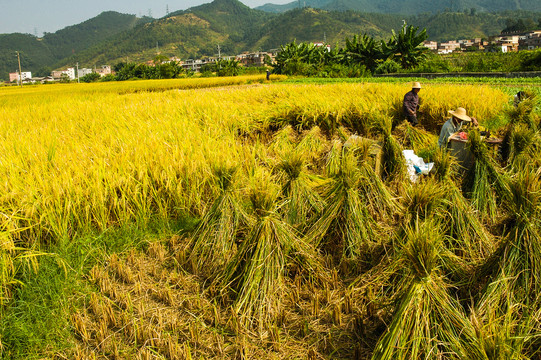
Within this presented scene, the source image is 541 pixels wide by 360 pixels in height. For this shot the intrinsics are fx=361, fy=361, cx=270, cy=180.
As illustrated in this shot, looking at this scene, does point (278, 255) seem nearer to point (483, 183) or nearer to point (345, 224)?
point (345, 224)

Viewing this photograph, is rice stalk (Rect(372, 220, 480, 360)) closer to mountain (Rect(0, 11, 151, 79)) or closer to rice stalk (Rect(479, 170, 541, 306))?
rice stalk (Rect(479, 170, 541, 306))

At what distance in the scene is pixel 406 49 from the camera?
2027 centimetres

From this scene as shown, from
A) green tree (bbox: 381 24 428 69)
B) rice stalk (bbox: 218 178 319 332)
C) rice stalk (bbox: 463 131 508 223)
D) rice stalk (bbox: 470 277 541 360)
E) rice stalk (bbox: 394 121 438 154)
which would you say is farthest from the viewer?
green tree (bbox: 381 24 428 69)

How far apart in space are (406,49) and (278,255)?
69.5 feet

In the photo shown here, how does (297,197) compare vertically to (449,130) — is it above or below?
below

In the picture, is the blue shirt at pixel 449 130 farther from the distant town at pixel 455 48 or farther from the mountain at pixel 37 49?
the mountain at pixel 37 49

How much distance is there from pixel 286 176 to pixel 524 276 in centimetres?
164

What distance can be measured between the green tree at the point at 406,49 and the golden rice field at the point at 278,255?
59.8 ft

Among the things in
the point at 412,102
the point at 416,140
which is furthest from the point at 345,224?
the point at 412,102

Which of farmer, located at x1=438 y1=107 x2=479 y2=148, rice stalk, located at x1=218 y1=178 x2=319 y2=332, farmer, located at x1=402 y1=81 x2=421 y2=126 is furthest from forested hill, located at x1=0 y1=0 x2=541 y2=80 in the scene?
rice stalk, located at x1=218 y1=178 x2=319 y2=332

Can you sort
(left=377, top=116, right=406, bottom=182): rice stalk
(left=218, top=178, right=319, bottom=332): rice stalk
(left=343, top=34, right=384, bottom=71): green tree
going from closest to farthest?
(left=218, top=178, right=319, bottom=332): rice stalk, (left=377, top=116, right=406, bottom=182): rice stalk, (left=343, top=34, right=384, bottom=71): green tree

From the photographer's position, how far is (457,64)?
80.3 ft

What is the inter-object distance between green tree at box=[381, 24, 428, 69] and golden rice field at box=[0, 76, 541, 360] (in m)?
18.2

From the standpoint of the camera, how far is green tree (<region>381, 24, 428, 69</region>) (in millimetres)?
19766
